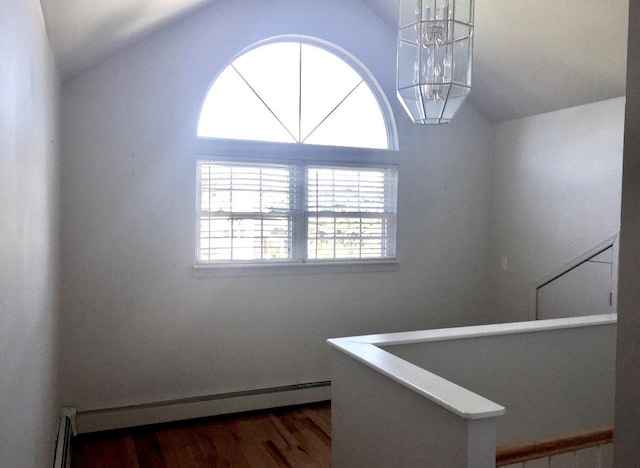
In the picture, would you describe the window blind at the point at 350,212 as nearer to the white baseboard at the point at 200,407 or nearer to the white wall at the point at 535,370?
the white baseboard at the point at 200,407

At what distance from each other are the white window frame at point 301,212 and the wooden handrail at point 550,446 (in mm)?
2374

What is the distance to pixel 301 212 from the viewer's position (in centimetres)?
403

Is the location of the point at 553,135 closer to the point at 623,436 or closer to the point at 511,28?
the point at 511,28

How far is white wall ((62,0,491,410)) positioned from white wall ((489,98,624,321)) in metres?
0.79

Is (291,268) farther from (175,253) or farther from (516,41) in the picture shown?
(516,41)

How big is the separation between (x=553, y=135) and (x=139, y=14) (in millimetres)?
3068

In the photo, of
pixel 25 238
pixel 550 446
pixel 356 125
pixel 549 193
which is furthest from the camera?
pixel 356 125

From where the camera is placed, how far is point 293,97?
4027 millimetres

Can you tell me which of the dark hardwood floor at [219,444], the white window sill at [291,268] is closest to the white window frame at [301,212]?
the white window sill at [291,268]

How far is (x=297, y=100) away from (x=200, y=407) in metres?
2.37

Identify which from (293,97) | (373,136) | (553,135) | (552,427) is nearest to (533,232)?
(553,135)

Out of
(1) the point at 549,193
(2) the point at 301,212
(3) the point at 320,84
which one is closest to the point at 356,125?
(3) the point at 320,84

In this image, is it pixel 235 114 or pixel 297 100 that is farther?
pixel 297 100

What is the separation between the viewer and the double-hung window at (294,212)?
3.78 m
